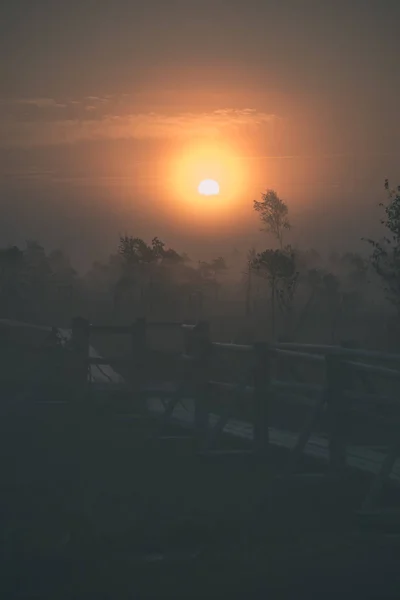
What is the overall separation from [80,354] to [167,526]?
5.42 metres

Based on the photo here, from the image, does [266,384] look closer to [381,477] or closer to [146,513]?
[146,513]

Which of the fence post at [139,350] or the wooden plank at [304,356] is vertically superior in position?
the wooden plank at [304,356]

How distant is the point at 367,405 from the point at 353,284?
88.0 m

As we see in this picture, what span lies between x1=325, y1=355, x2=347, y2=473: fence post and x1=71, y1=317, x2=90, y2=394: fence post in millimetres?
5279

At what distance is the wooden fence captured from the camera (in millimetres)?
7512

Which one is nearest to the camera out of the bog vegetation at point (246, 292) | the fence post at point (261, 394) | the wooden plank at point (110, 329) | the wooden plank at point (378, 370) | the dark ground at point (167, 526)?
the dark ground at point (167, 526)

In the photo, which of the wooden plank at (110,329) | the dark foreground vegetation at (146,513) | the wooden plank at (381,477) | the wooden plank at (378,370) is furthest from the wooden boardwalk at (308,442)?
the wooden plank at (378,370)

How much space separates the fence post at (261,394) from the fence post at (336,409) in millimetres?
1600

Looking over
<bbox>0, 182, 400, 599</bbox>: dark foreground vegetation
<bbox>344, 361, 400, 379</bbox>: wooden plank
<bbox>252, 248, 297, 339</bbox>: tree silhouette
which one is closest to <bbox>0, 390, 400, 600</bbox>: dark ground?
<bbox>0, 182, 400, 599</bbox>: dark foreground vegetation

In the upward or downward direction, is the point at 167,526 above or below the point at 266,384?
below

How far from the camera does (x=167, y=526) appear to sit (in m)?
7.50

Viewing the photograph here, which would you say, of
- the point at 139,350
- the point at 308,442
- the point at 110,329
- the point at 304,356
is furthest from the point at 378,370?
the point at 110,329

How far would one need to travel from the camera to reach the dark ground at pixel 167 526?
19.5 ft

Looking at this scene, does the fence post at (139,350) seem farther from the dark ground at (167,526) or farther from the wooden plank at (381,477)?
the wooden plank at (381,477)
